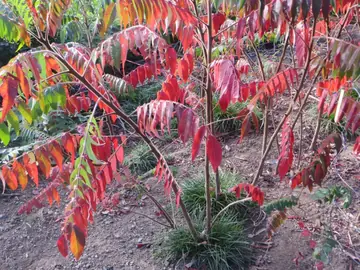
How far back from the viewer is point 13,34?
71.1 inches

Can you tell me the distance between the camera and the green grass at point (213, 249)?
2.73m

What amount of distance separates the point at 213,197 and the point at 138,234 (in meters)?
0.69

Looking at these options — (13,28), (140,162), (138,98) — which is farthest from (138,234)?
(138,98)

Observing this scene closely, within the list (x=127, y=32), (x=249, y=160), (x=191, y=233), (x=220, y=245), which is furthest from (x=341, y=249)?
(x=127, y=32)

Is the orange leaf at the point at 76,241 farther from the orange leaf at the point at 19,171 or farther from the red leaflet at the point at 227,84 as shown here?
the red leaflet at the point at 227,84

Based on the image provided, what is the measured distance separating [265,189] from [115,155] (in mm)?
1728

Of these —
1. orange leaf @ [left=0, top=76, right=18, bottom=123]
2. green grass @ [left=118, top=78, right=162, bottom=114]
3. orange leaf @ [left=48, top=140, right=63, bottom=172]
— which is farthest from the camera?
green grass @ [left=118, top=78, right=162, bottom=114]

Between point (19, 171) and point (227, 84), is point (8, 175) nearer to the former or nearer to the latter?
point (19, 171)

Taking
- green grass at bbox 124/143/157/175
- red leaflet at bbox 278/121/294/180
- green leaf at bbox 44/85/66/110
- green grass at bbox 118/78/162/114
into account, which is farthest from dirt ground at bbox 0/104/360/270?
green grass at bbox 118/78/162/114

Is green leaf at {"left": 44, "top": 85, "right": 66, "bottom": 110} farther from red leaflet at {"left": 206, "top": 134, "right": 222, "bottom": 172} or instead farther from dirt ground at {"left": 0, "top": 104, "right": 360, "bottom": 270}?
dirt ground at {"left": 0, "top": 104, "right": 360, "bottom": 270}

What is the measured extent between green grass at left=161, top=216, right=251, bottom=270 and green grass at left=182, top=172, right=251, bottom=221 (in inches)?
10.5

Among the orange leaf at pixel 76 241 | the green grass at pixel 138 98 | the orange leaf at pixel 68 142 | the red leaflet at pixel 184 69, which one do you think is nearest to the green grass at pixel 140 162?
the green grass at pixel 138 98

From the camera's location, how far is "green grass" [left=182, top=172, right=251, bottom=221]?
3.17 m

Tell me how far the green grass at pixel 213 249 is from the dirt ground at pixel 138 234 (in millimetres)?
93
